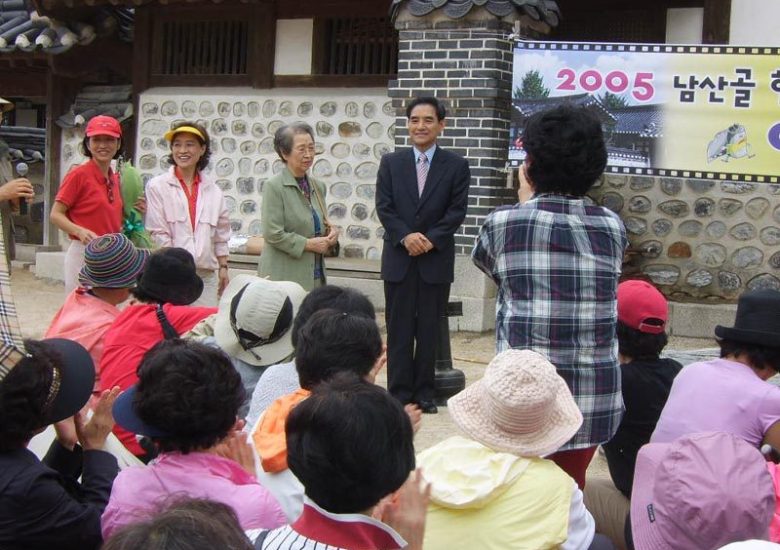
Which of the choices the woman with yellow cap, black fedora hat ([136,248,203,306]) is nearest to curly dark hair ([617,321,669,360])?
black fedora hat ([136,248,203,306])

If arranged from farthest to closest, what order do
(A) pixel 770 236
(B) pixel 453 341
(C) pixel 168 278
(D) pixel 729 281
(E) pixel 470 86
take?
1. (D) pixel 729 281
2. (A) pixel 770 236
3. (B) pixel 453 341
4. (E) pixel 470 86
5. (C) pixel 168 278

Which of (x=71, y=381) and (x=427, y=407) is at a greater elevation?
(x=71, y=381)

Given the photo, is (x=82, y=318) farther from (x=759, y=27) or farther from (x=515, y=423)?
(x=759, y=27)

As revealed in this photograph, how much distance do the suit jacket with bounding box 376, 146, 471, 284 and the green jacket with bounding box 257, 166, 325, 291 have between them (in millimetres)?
474

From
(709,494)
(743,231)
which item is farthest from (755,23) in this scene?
(709,494)

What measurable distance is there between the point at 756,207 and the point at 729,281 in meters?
0.64

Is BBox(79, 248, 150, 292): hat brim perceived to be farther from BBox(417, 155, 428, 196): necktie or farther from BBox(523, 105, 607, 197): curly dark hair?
BBox(417, 155, 428, 196): necktie

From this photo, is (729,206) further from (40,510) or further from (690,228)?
(40,510)

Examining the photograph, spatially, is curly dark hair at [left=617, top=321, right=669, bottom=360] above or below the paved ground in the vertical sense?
above

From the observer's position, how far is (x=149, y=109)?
10.5 m

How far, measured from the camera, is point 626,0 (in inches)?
335

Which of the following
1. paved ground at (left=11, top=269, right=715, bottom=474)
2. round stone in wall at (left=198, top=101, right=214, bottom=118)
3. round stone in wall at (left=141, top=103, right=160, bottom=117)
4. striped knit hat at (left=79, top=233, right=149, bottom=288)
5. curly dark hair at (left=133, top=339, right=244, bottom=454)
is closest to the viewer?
curly dark hair at (left=133, top=339, right=244, bottom=454)

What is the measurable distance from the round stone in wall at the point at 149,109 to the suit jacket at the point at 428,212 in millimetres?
5595

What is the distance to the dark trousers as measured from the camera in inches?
218
